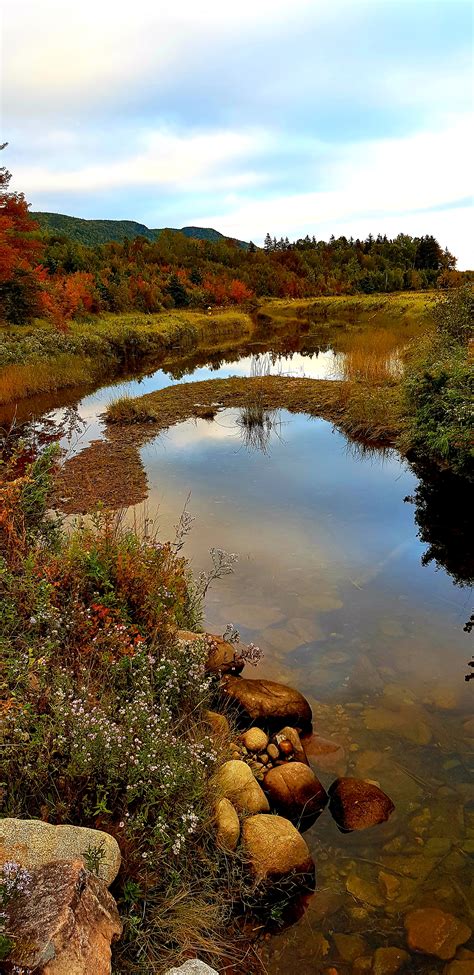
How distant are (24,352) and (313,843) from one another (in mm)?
25702

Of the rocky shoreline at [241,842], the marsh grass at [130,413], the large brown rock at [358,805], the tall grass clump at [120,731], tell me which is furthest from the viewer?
the marsh grass at [130,413]

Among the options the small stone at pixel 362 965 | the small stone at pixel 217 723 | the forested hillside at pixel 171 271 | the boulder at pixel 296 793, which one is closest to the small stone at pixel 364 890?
the small stone at pixel 362 965

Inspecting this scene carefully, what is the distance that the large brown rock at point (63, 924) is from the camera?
236 cm

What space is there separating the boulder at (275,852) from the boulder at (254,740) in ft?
2.83

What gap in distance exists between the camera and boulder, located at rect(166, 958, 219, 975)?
278 cm

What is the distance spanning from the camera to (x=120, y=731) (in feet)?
12.1

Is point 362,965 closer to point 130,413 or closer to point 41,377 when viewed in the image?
point 130,413

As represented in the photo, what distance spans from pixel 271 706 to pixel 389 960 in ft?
6.87

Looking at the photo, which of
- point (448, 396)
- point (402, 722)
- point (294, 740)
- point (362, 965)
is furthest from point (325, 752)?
point (448, 396)

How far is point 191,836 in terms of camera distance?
12.3 ft

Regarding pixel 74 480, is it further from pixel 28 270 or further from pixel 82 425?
pixel 28 270

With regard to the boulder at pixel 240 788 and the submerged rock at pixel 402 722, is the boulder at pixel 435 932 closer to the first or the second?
the boulder at pixel 240 788

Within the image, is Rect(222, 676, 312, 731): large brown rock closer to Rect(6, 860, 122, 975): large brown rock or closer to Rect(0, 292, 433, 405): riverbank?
Rect(6, 860, 122, 975): large brown rock

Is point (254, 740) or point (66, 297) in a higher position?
point (66, 297)
